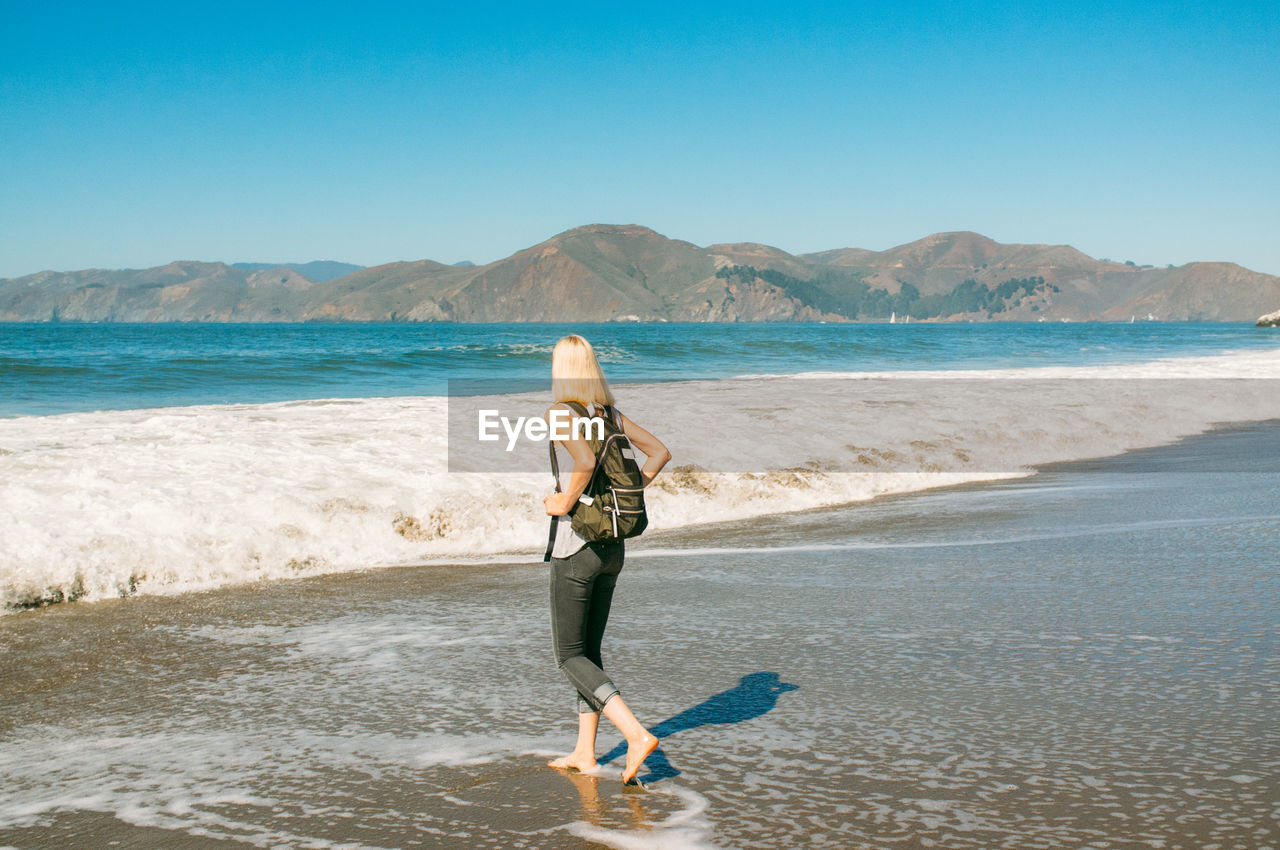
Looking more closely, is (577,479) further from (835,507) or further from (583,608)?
(835,507)

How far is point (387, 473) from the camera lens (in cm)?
1073

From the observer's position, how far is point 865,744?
4090 millimetres

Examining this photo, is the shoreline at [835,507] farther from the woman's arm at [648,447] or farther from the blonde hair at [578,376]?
the blonde hair at [578,376]

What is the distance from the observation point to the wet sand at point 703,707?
11.4 feet

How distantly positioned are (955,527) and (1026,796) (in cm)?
590

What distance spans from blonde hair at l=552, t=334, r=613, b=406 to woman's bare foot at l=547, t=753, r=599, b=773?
1329 millimetres

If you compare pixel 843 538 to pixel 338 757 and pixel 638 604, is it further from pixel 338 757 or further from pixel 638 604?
pixel 338 757

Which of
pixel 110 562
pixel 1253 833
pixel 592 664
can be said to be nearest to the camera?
pixel 1253 833

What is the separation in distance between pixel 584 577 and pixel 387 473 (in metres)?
7.24

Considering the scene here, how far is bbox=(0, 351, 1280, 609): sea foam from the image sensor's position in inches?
308

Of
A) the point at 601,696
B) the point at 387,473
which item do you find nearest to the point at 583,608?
the point at 601,696

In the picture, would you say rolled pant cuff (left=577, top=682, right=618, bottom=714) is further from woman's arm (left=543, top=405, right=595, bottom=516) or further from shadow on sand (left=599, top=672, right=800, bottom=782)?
woman's arm (left=543, top=405, right=595, bottom=516)

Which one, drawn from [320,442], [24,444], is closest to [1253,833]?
[320,442]

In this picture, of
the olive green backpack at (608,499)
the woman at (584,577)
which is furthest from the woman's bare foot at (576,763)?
the olive green backpack at (608,499)
